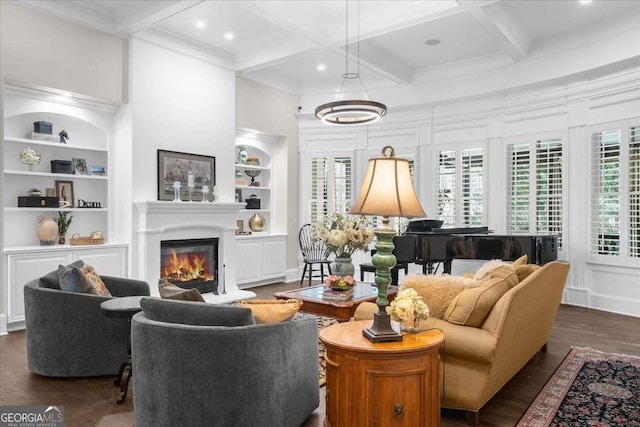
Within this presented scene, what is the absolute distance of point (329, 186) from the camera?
8906 millimetres

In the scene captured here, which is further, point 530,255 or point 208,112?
point 208,112

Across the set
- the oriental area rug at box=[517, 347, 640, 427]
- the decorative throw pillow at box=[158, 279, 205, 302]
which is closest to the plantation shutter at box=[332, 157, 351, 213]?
the oriental area rug at box=[517, 347, 640, 427]

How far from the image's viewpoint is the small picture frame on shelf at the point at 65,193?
5762 mm

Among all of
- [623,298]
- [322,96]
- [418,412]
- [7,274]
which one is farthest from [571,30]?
[7,274]

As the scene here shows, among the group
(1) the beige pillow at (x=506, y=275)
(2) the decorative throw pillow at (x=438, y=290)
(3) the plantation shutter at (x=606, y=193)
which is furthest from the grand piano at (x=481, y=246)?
(2) the decorative throw pillow at (x=438, y=290)

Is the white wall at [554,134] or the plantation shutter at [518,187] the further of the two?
the plantation shutter at [518,187]

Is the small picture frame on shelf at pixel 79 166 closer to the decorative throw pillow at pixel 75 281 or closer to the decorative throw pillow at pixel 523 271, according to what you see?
the decorative throw pillow at pixel 75 281

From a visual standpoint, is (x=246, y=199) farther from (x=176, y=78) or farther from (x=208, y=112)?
(x=176, y=78)

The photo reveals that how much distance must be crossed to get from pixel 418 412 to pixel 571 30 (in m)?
5.95

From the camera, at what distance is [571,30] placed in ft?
20.5

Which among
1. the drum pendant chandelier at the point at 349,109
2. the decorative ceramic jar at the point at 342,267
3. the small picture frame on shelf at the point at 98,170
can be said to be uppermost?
the drum pendant chandelier at the point at 349,109

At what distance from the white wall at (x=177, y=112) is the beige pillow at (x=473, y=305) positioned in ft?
15.3

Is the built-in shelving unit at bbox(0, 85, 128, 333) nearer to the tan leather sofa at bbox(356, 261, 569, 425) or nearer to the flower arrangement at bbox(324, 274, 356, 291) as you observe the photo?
the flower arrangement at bbox(324, 274, 356, 291)

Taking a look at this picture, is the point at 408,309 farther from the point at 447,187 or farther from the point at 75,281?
the point at 447,187
